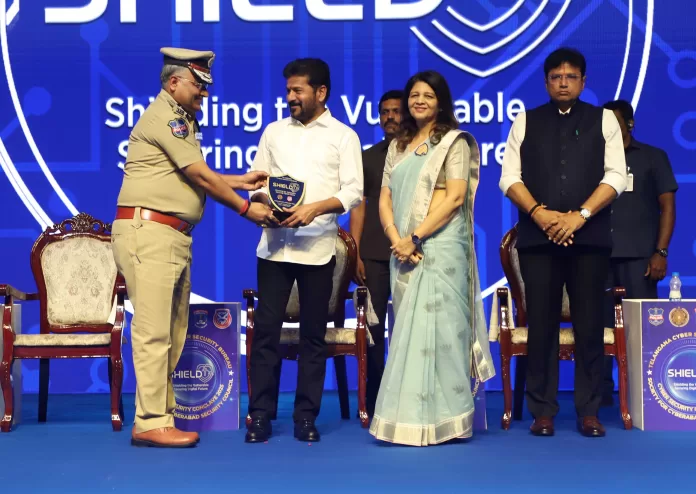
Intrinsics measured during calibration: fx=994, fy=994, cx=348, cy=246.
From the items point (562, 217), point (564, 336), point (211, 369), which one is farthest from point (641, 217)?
point (211, 369)

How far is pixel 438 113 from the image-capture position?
4160 mm

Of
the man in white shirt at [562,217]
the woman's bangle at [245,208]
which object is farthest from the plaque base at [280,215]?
the man in white shirt at [562,217]

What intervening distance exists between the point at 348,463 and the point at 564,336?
1.38 metres

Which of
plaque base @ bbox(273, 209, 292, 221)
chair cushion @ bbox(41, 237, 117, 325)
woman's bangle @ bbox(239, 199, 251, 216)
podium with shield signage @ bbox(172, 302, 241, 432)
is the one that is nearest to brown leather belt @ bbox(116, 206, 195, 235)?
woman's bangle @ bbox(239, 199, 251, 216)

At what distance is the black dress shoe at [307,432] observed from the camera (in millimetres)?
4125

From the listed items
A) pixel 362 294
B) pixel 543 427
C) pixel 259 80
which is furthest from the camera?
pixel 259 80

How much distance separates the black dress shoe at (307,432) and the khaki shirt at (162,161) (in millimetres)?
977

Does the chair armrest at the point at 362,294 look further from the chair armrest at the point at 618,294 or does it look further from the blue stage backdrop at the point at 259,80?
the blue stage backdrop at the point at 259,80

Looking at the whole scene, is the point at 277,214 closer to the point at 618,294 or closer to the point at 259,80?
the point at 618,294

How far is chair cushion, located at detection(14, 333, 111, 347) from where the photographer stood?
4676 mm

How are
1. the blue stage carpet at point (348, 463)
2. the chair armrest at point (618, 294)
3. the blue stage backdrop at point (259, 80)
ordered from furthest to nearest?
the blue stage backdrop at point (259, 80)
the chair armrest at point (618, 294)
the blue stage carpet at point (348, 463)

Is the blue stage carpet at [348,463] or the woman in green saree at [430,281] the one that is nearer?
the blue stage carpet at [348,463]

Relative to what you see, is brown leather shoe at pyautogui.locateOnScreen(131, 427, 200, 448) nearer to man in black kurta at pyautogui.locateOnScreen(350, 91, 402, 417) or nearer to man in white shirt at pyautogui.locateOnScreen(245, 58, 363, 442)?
man in white shirt at pyautogui.locateOnScreen(245, 58, 363, 442)

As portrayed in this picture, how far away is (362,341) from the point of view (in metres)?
4.73
